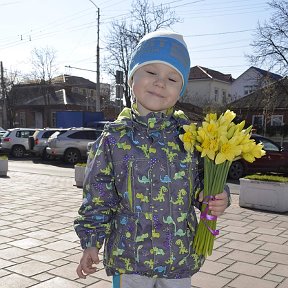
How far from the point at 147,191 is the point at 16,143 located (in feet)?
65.7

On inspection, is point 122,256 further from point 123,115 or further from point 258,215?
point 258,215

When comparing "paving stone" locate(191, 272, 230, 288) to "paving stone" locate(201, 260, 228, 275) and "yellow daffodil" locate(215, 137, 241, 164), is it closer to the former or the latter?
"paving stone" locate(201, 260, 228, 275)

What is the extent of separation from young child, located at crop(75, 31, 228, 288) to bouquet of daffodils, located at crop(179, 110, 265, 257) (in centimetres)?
6

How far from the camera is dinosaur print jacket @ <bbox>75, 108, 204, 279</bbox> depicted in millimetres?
1953

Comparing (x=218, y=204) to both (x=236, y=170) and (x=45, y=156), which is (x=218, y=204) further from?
(x=45, y=156)

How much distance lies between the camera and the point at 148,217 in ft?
6.40

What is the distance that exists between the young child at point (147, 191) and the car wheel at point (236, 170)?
35.3 feet

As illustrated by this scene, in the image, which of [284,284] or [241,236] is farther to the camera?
[241,236]

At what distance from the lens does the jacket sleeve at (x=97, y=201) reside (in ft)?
6.54

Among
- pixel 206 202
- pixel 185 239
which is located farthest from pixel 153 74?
pixel 185 239

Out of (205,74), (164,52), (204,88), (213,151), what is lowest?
(213,151)

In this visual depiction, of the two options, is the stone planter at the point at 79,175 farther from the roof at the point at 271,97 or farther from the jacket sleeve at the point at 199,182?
the roof at the point at 271,97

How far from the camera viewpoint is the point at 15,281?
151 inches

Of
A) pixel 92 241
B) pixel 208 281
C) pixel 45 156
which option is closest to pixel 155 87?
pixel 92 241
